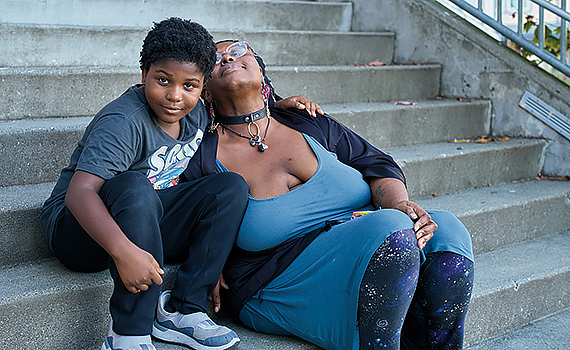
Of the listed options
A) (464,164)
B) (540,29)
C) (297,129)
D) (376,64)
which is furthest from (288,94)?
(540,29)

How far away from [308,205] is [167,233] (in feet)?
1.76

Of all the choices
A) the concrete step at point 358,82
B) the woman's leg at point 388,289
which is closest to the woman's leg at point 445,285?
the woman's leg at point 388,289

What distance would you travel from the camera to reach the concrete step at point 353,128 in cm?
230

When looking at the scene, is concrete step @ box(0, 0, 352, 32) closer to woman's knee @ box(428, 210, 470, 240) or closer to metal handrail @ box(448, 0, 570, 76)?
metal handrail @ box(448, 0, 570, 76)

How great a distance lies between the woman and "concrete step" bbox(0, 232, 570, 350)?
231 mm

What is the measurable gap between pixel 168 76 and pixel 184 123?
253 millimetres

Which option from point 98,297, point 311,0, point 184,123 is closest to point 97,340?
point 98,297

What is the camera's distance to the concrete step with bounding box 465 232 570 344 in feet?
7.70

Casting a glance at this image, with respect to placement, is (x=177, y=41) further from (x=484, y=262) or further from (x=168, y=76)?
(x=484, y=262)

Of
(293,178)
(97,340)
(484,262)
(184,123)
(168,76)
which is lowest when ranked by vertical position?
(484,262)

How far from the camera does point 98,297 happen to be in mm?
1826

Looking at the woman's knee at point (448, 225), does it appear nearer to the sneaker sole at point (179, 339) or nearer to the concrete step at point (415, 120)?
the sneaker sole at point (179, 339)

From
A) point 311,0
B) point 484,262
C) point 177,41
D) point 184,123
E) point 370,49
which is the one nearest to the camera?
point 177,41

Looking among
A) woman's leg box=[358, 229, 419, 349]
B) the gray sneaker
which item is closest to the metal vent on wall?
woman's leg box=[358, 229, 419, 349]
